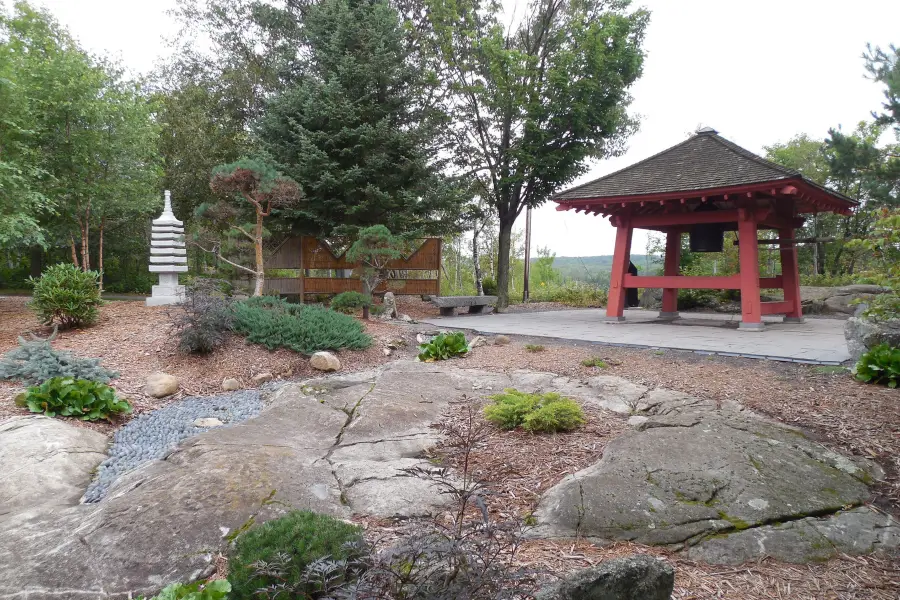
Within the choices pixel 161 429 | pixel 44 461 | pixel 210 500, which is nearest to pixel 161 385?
pixel 161 429

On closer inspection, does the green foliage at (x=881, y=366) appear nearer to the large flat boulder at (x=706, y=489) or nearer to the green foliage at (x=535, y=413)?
the large flat boulder at (x=706, y=489)

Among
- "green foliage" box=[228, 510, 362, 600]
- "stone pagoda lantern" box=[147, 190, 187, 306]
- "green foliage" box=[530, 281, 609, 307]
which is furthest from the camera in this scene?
"green foliage" box=[530, 281, 609, 307]

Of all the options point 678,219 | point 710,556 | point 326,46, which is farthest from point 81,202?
point 710,556

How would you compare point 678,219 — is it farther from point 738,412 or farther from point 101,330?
point 101,330

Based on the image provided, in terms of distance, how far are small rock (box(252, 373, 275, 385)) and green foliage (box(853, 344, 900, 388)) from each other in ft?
20.4

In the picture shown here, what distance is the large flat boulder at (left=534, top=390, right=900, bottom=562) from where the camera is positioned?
2.44 meters

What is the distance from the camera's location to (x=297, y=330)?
289 inches

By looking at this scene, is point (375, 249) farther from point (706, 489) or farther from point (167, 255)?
point (706, 489)

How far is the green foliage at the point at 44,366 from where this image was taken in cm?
524

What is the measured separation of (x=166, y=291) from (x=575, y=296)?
11.3 m

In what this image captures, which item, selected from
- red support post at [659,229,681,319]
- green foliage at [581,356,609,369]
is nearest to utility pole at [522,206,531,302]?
red support post at [659,229,681,319]

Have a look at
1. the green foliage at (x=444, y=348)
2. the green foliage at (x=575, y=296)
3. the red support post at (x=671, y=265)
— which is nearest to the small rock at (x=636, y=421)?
the green foliage at (x=444, y=348)

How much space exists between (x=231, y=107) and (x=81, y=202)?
299 inches

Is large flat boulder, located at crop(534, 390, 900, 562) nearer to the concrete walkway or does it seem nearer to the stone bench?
the concrete walkway
